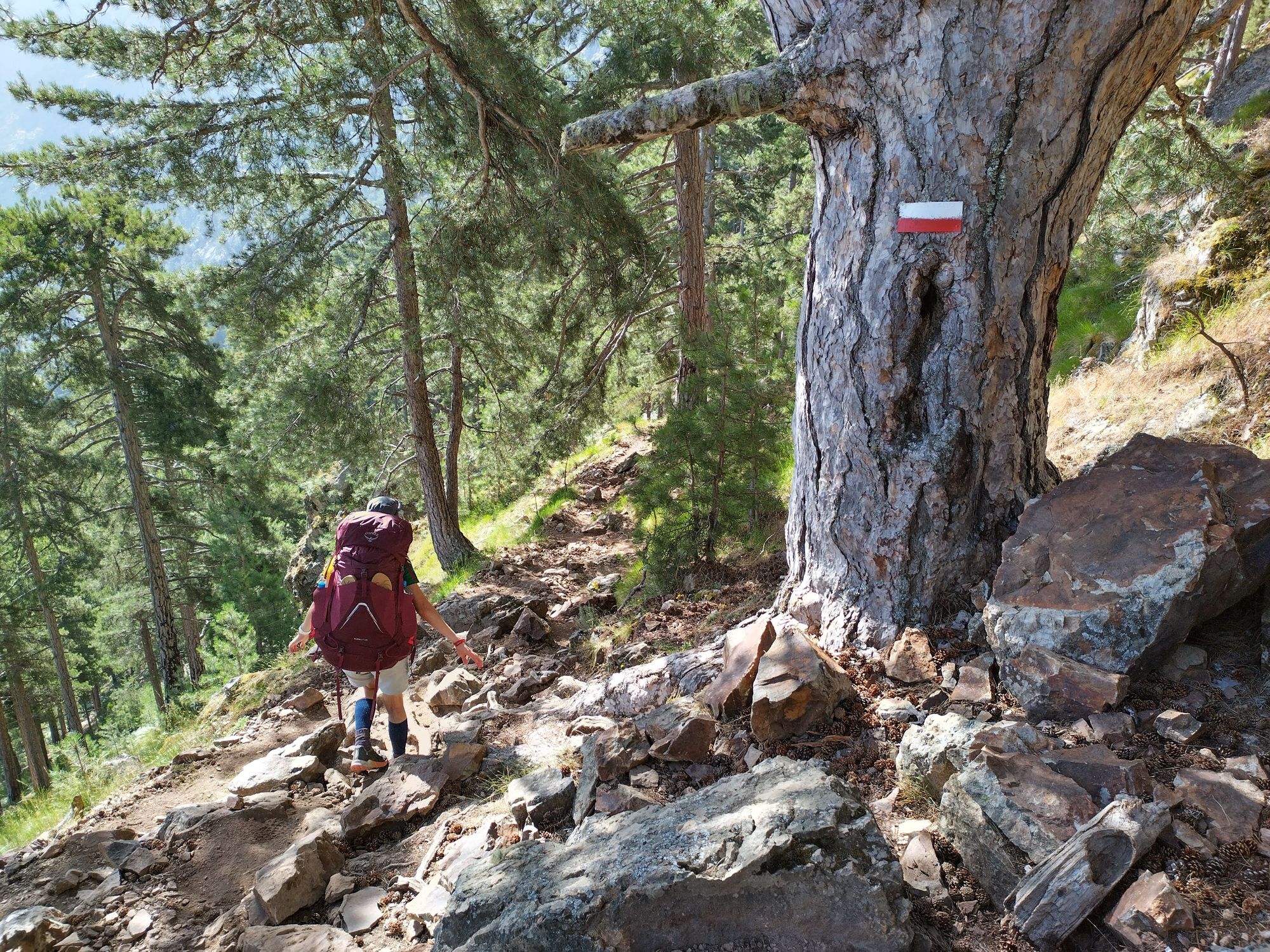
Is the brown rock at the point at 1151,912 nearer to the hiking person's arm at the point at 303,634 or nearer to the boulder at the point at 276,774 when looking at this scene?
the hiking person's arm at the point at 303,634

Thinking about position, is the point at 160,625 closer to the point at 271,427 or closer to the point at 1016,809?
the point at 271,427

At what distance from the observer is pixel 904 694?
9.77ft

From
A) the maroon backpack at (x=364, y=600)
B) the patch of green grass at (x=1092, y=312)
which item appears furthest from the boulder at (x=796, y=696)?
the patch of green grass at (x=1092, y=312)

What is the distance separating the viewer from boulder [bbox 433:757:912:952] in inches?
72.7

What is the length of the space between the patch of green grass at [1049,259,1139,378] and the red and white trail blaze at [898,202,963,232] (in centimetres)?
619

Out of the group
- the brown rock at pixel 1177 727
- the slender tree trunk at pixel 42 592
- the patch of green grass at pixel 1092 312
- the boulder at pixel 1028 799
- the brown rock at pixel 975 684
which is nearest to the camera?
the boulder at pixel 1028 799

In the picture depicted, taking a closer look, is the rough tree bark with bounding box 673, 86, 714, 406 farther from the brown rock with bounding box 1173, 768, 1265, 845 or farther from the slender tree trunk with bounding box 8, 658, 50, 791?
the slender tree trunk with bounding box 8, 658, 50, 791

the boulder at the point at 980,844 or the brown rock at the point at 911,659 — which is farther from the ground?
the brown rock at the point at 911,659

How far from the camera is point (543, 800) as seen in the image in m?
2.98

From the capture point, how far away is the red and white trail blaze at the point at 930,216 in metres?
2.90

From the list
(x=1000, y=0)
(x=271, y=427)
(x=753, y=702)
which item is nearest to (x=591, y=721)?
(x=753, y=702)

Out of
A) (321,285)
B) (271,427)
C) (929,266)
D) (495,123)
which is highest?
(495,123)

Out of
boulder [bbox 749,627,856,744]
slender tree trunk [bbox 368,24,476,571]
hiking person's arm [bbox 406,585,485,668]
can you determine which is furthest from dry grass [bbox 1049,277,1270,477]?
slender tree trunk [bbox 368,24,476,571]

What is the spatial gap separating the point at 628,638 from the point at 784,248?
36.4 ft
